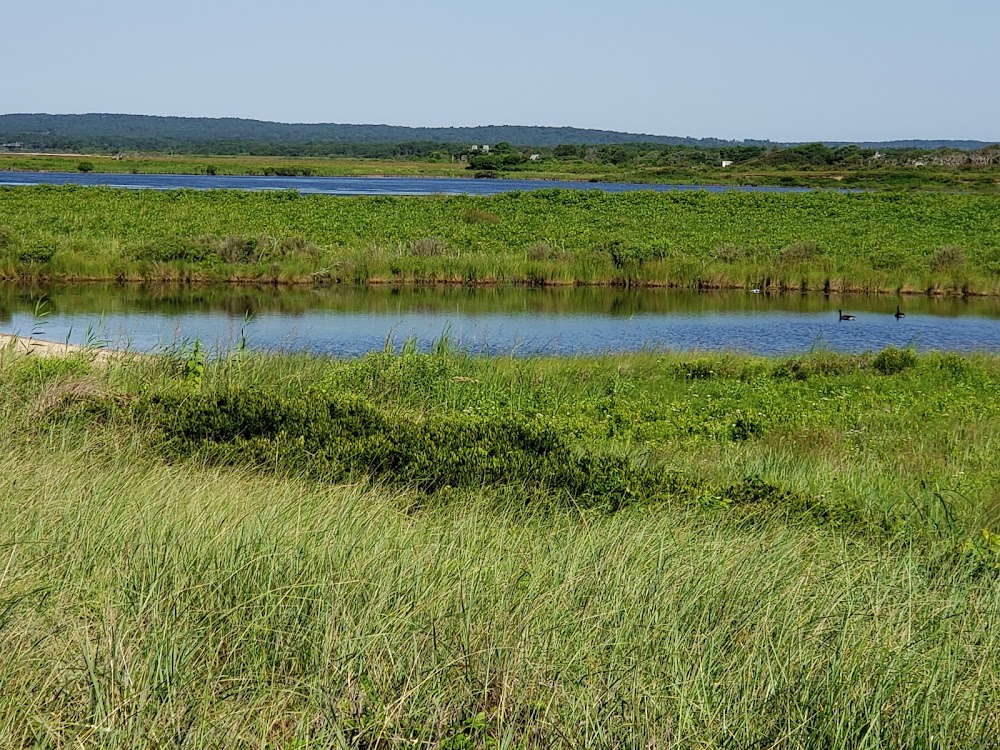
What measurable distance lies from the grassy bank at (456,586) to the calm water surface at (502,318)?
1162cm

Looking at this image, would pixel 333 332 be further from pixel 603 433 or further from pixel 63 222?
pixel 63 222

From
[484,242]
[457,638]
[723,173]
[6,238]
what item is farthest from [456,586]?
[723,173]

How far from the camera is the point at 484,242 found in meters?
40.5

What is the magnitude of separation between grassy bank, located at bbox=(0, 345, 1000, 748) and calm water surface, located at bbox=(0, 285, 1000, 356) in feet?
38.1

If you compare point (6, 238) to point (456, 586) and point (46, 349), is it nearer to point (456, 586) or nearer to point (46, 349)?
point (46, 349)

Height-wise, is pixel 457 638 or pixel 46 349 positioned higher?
pixel 457 638

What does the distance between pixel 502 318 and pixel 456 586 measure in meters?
22.6

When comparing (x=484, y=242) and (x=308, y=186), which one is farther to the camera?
(x=308, y=186)

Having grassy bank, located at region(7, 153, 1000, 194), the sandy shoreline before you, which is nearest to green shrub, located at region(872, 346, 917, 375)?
the sandy shoreline

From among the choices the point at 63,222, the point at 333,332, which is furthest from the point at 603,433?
the point at 63,222

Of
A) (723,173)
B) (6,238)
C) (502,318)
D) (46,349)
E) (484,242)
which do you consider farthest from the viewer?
(723,173)

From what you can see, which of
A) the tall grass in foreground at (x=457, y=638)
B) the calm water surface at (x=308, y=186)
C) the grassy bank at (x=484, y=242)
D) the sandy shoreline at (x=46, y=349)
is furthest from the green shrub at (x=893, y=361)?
the calm water surface at (x=308, y=186)

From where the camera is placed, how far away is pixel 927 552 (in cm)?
714

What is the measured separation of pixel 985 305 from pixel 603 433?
2471 centimetres
